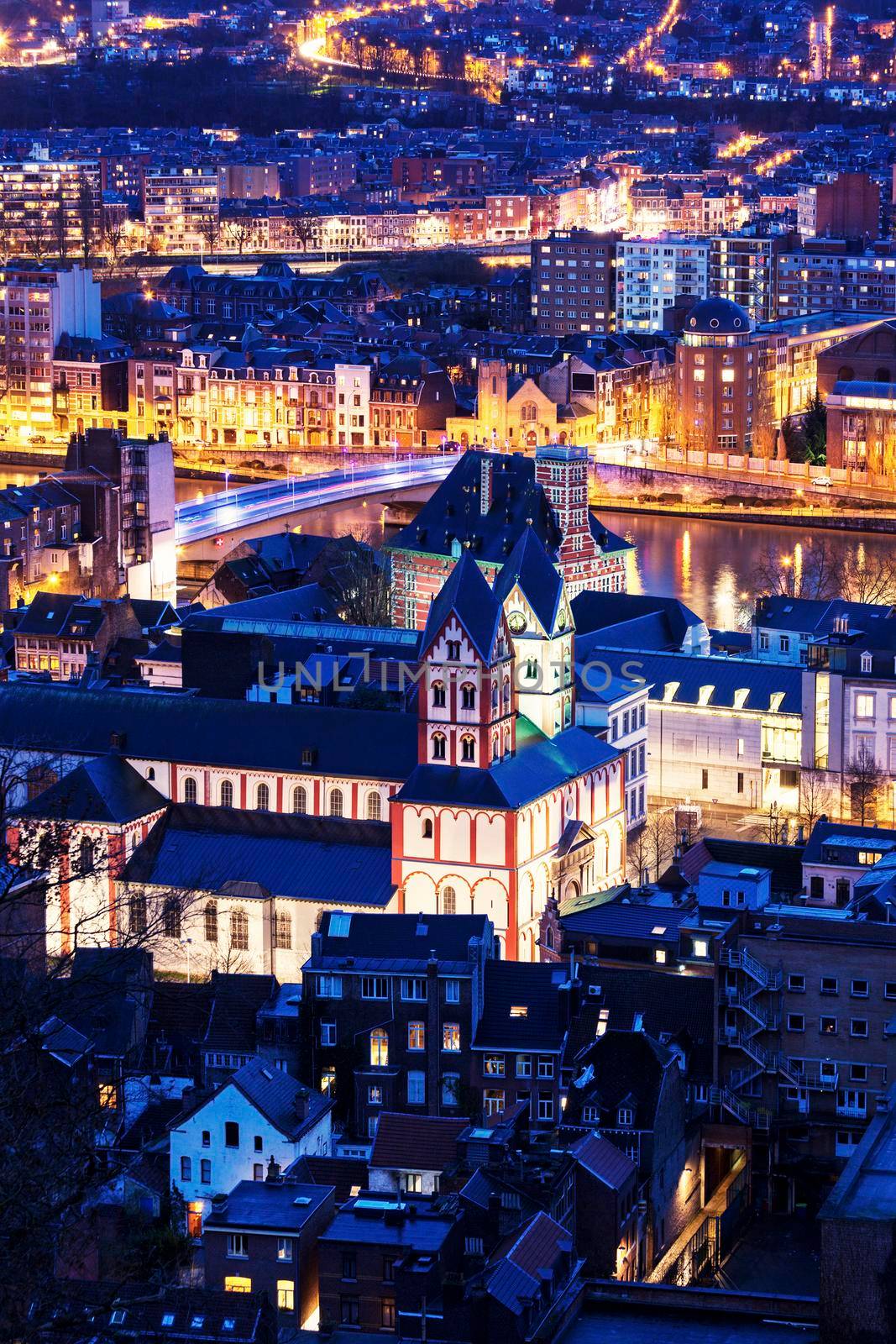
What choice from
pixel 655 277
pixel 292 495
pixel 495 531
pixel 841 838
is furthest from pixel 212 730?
pixel 655 277

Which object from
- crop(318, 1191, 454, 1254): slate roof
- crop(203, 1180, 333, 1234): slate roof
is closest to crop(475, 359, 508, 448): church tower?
crop(203, 1180, 333, 1234): slate roof

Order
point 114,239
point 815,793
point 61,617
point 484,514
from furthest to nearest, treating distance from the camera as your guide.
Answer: point 114,239 < point 484,514 < point 61,617 < point 815,793

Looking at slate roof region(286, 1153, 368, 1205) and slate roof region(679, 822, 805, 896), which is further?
slate roof region(679, 822, 805, 896)

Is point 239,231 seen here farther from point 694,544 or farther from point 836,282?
point 694,544

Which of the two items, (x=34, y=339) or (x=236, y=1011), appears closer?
(x=236, y=1011)

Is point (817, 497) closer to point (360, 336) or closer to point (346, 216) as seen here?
point (360, 336)

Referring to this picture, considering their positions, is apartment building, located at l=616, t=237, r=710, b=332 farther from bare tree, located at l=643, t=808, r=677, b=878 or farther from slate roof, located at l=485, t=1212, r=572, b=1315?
slate roof, located at l=485, t=1212, r=572, b=1315

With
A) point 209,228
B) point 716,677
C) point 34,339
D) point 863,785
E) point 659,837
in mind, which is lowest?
point 659,837
